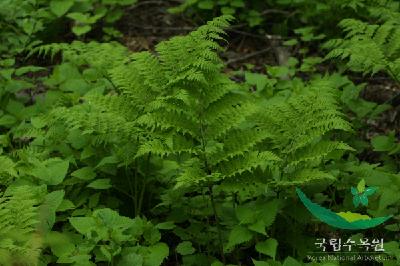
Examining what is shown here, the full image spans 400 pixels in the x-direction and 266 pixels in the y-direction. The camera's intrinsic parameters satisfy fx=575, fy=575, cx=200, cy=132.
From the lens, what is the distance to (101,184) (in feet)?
11.9

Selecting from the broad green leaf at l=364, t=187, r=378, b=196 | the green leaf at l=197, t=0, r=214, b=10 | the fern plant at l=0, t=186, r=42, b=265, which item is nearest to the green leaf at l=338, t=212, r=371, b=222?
the broad green leaf at l=364, t=187, r=378, b=196

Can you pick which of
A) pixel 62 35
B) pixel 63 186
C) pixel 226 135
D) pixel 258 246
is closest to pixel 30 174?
pixel 63 186

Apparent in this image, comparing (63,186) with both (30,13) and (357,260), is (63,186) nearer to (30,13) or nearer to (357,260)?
(357,260)

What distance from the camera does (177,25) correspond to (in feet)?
23.1

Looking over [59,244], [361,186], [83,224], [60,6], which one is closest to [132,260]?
[83,224]

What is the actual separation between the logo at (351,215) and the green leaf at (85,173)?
132 centimetres

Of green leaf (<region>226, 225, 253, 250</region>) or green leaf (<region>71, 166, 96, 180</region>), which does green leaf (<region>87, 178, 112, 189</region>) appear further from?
green leaf (<region>226, 225, 253, 250</region>)

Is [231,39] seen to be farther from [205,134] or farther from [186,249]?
[186,249]

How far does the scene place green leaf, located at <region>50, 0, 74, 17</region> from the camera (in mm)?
6227

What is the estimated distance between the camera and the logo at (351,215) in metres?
3.42

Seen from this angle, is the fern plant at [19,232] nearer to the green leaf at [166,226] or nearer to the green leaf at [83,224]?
the green leaf at [83,224]

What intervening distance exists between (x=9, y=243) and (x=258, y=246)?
131 centimetres

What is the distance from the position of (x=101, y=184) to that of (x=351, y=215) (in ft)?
5.15

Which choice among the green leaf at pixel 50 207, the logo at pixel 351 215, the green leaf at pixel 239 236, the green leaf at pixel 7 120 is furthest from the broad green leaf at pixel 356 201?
the green leaf at pixel 7 120
